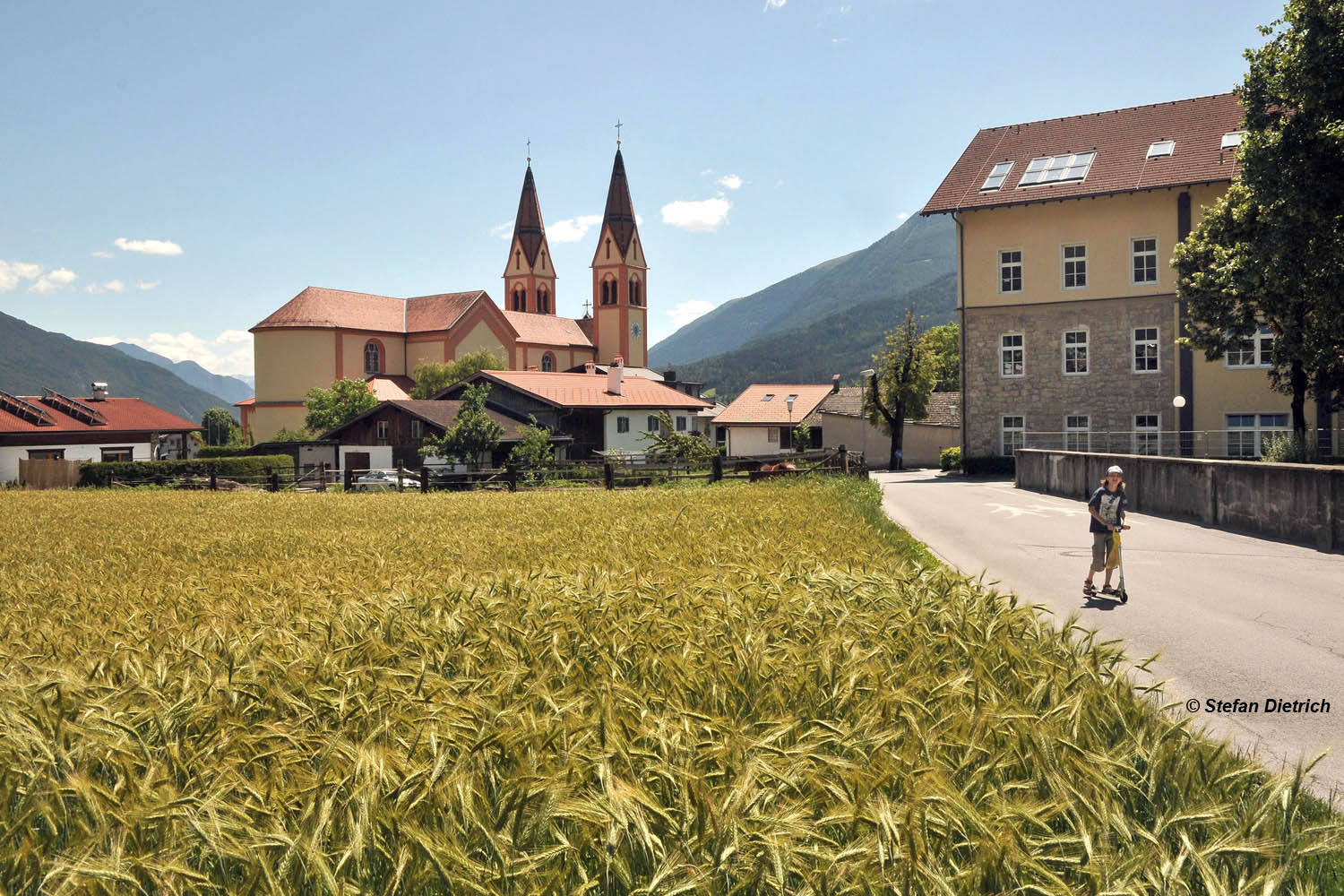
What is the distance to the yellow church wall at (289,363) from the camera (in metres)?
93.2

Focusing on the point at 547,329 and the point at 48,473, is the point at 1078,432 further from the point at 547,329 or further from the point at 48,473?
the point at 547,329

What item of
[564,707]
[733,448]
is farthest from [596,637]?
[733,448]

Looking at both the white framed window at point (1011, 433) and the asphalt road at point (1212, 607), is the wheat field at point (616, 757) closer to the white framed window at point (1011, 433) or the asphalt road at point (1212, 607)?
the asphalt road at point (1212, 607)

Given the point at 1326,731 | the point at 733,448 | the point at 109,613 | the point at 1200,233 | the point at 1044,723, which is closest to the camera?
the point at 1044,723

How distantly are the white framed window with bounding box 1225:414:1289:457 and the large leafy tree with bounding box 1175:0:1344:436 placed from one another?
1288 cm

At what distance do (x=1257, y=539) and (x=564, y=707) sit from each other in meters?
17.6

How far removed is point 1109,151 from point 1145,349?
31.3 ft

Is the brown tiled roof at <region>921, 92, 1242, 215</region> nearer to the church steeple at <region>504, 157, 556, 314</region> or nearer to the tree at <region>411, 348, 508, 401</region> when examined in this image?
the tree at <region>411, 348, 508, 401</region>

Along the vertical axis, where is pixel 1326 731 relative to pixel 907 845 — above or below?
below

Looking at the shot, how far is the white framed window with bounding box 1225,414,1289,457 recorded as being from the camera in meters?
40.3

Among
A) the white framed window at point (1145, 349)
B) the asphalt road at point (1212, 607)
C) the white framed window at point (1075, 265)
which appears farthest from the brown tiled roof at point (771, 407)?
the asphalt road at point (1212, 607)

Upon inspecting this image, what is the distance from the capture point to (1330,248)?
22.8 meters

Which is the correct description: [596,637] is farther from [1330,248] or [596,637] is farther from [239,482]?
[239,482]

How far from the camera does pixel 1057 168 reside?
45156 millimetres
